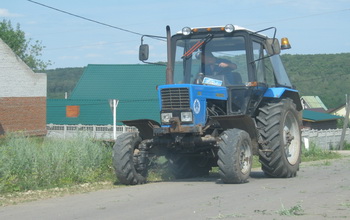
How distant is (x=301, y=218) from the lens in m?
8.13

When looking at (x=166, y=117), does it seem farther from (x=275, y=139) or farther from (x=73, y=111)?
(x=73, y=111)

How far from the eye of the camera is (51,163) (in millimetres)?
12438

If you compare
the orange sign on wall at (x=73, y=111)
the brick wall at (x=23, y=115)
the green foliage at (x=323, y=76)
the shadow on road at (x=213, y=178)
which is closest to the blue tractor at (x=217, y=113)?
the shadow on road at (x=213, y=178)

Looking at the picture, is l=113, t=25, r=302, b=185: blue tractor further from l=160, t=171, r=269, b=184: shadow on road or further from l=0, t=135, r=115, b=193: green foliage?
l=0, t=135, r=115, b=193: green foliage

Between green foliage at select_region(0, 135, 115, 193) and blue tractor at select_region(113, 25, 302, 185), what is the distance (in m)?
1.10

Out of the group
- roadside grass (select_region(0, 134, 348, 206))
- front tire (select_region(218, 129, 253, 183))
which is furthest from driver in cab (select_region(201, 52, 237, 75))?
roadside grass (select_region(0, 134, 348, 206))

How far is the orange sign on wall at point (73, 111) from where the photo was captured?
48.8m

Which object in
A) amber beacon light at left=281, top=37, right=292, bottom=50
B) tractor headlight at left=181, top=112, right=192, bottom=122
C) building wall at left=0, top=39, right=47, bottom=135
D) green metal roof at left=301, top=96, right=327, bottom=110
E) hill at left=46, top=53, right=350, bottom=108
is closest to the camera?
tractor headlight at left=181, top=112, right=192, bottom=122

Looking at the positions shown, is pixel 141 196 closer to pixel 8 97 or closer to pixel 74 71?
pixel 8 97

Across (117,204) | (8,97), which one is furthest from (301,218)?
(8,97)

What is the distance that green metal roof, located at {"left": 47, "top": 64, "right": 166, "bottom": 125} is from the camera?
47.7m

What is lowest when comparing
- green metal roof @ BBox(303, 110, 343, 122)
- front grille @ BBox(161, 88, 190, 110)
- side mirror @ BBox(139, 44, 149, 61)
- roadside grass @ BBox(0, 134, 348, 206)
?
roadside grass @ BBox(0, 134, 348, 206)

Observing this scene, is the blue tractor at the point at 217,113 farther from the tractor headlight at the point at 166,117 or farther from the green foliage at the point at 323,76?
the green foliage at the point at 323,76

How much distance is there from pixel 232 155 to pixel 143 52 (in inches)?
120
